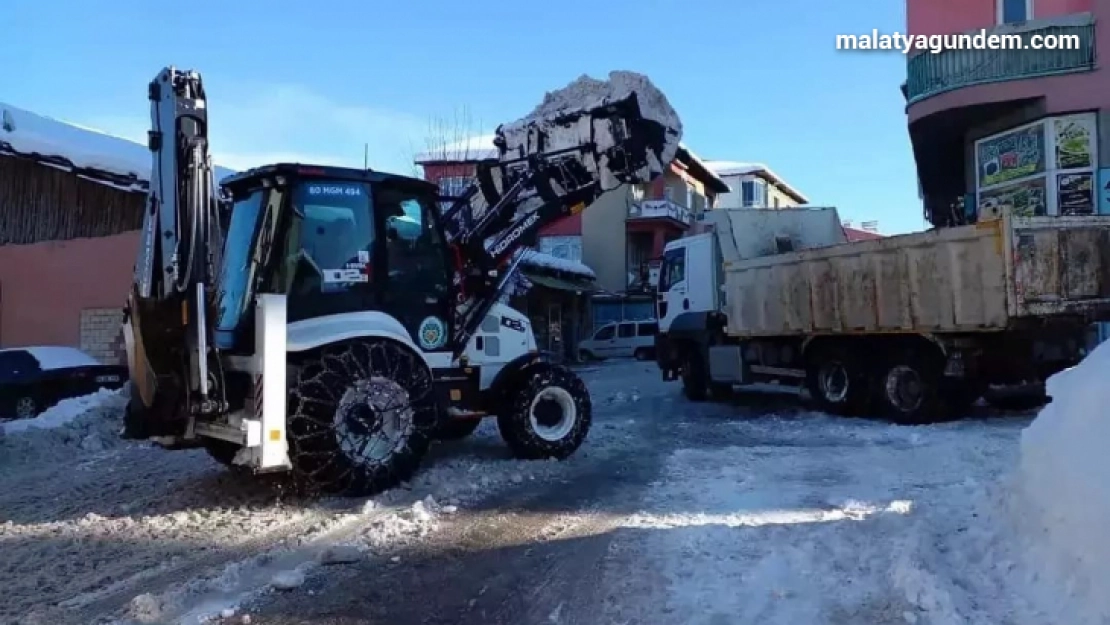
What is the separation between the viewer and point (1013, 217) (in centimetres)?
1137

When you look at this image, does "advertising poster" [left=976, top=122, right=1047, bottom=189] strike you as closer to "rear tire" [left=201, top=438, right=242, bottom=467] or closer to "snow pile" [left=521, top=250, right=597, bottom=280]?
"rear tire" [left=201, top=438, right=242, bottom=467]

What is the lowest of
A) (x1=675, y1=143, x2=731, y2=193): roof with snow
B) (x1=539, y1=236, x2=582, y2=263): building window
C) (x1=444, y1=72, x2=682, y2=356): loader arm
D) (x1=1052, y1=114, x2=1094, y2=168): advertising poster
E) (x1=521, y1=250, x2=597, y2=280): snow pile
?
(x1=444, y1=72, x2=682, y2=356): loader arm

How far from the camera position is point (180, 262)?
7.18 meters

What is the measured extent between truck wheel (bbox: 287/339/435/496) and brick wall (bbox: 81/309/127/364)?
486 inches

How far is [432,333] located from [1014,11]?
15.2 meters

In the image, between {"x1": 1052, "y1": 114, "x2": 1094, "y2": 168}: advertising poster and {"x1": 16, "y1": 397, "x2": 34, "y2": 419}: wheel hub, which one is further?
{"x1": 1052, "y1": 114, "x2": 1094, "y2": 168}: advertising poster

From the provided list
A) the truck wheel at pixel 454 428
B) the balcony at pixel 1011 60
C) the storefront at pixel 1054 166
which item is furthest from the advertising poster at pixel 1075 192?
the truck wheel at pixel 454 428

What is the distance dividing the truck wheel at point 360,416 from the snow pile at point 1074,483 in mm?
4697

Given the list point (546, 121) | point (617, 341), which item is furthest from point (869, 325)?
point (617, 341)

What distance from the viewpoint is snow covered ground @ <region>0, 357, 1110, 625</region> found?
16.1 ft

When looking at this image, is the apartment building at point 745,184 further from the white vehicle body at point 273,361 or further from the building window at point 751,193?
the white vehicle body at point 273,361

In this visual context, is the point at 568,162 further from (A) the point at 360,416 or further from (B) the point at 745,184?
(B) the point at 745,184

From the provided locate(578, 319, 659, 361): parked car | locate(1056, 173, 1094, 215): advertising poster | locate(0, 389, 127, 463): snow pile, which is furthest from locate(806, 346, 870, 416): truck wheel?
locate(578, 319, 659, 361): parked car

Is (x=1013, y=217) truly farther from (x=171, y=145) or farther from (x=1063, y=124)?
(x=171, y=145)
